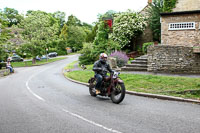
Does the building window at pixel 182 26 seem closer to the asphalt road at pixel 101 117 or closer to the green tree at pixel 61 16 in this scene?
the asphalt road at pixel 101 117

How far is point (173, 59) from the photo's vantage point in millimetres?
14086

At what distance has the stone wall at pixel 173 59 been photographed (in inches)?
539

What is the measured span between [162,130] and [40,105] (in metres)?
4.85

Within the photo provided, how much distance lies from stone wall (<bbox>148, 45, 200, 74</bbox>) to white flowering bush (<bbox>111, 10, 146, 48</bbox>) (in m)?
13.6

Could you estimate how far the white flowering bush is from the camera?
92.4 feet

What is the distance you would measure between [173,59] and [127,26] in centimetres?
1500

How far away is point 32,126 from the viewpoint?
5410 millimetres

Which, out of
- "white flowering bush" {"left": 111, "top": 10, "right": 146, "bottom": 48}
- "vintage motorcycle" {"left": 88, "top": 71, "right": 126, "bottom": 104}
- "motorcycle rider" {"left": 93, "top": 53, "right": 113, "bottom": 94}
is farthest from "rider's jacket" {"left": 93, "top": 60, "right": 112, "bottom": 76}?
"white flowering bush" {"left": 111, "top": 10, "right": 146, "bottom": 48}

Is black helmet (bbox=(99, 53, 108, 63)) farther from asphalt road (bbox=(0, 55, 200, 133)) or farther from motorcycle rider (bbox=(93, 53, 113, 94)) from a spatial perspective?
asphalt road (bbox=(0, 55, 200, 133))

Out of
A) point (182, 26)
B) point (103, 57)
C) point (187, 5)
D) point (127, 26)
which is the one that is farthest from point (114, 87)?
point (127, 26)

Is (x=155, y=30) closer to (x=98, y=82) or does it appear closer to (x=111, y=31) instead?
(x=111, y=31)

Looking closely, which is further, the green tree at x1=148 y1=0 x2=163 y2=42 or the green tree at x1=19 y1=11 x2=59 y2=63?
the green tree at x1=19 y1=11 x2=59 y2=63

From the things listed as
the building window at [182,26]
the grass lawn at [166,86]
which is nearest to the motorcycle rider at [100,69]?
the grass lawn at [166,86]

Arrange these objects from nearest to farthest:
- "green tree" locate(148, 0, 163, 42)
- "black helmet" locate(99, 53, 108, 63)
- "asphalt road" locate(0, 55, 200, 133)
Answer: "asphalt road" locate(0, 55, 200, 133) → "black helmet" locate(99, 53, 108, 63) → "green tree" locate(148, 0, 163, 42)
